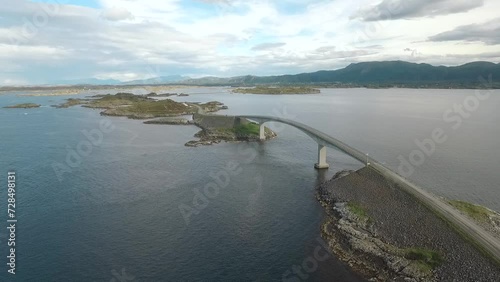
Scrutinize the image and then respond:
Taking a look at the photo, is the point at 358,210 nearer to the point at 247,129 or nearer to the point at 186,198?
the point at 186,198

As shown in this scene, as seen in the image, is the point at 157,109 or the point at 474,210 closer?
the point at 474,210

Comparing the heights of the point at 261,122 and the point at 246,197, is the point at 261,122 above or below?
above

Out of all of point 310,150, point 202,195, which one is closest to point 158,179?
point 202,195

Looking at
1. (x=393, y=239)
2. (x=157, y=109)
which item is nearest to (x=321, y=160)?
(x=393, y=239)

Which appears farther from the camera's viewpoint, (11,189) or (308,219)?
(11,189)

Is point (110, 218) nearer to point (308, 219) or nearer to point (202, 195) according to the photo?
point (202, 195)

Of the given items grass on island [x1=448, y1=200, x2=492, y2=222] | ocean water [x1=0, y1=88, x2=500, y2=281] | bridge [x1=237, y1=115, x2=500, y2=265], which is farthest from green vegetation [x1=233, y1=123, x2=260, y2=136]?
grass on island [x1=448, y1=200, x2=492, y2=222]
